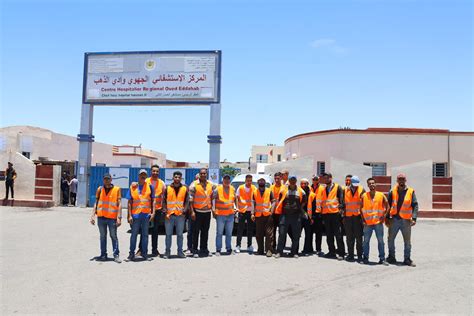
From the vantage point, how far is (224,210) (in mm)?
8852

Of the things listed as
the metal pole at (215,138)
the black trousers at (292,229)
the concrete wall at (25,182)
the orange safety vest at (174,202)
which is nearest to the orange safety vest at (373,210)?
the black trousers at (292,229)

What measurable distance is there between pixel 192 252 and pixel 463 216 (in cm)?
1401

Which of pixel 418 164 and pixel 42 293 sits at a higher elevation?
pixel 418 164

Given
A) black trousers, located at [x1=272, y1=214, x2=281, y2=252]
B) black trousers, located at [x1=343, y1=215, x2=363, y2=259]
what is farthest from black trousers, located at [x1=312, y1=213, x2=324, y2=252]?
black trousers, located at [x1=272, y1=214, x2=281, y2=252]

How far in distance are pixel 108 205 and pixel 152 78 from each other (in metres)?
12.4

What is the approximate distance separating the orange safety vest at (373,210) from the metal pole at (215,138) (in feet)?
34.7

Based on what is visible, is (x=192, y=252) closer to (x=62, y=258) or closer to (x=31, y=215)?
(x=62, y=258)

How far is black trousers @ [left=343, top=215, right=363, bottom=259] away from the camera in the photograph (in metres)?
8.34

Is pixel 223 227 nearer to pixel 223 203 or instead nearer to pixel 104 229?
pixel 223 203

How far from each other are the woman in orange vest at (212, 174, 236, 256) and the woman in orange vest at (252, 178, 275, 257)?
533 millimetres

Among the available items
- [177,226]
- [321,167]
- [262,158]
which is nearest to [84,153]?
[177,226]

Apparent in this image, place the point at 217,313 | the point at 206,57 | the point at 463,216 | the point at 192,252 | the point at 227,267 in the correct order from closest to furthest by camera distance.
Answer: the point at 217,313
the point at 227,267
the point at 192,252
the point at 463,216
the point at 206,57

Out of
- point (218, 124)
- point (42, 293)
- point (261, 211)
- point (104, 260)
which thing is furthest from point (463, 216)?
point (42, 293)

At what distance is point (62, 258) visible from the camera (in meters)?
8.00
